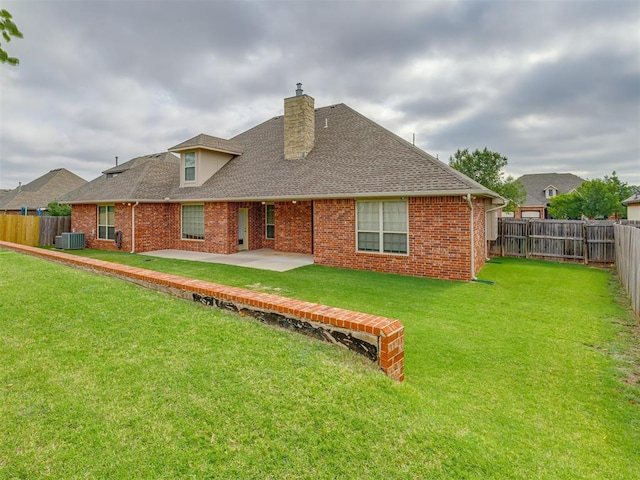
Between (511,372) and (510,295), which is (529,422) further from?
(510,295)

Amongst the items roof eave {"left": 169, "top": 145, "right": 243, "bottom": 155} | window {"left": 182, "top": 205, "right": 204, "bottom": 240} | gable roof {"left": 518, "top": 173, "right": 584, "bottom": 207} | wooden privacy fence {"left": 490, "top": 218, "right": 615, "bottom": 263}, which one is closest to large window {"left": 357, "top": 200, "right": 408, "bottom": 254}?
wooden privacy fence {"left": 490, "top": 218, "right": 615, "bottom": 263}

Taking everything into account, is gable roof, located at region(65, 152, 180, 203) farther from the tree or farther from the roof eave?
the tree

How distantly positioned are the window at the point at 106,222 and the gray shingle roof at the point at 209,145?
178 inches

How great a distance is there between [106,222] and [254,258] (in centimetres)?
941

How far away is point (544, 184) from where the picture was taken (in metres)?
41.2

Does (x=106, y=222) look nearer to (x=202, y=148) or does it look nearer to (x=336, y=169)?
(x=202, y=148)

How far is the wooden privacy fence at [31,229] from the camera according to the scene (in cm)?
1892

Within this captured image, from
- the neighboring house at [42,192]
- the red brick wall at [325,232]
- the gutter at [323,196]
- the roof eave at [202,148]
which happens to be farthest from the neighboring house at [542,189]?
the neighboring house at [42,192]

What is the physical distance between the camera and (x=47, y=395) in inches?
119

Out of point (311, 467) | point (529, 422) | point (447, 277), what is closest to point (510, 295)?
point (447, 277)

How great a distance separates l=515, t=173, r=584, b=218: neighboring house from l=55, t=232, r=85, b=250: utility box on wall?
38.8 metres

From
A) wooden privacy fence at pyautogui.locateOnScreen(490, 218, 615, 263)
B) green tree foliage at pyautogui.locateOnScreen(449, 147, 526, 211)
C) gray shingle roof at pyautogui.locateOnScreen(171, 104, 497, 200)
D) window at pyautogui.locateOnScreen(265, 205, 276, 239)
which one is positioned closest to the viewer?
gray shingle roof at pyautogui.locateOnScreen(171, 104, 497, 200)

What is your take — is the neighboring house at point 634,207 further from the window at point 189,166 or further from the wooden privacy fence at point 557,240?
the window at point 189,166

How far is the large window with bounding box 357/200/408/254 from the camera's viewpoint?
10508 mm
